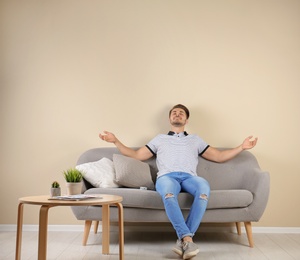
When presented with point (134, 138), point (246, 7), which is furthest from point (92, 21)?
point (246, 7)

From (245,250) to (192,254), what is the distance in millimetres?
604

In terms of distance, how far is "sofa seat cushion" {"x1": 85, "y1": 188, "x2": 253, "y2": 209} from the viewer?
147 inches

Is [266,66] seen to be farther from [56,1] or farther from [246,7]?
[56,1]

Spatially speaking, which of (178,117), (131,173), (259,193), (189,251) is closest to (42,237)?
(189,251)

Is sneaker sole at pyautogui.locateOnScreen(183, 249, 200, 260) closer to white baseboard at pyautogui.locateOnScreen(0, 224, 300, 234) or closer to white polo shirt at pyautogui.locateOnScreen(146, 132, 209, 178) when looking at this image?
white polo shirt at pyautogui.locateOnScreen(146, 132, 209, 178)

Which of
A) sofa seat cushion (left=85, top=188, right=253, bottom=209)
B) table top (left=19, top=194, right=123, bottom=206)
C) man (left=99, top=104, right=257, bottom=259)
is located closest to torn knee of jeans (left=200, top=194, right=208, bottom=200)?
man (left=99, top=104, right=257, bottom=259)

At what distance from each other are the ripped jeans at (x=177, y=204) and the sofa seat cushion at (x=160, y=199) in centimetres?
7

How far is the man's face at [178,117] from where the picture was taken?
4398 millimetres

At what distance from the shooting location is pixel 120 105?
4715 millimetres

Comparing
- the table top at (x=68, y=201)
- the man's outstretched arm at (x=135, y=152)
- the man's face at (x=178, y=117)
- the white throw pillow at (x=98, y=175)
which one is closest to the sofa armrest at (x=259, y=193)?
the man's face at (x=178, y=117)

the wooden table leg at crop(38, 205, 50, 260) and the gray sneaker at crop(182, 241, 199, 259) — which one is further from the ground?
the wooden table leg at crop(38, 205, 50, 260)

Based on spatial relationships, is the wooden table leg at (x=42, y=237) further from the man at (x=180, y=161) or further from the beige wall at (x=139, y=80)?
the beige wall at (x=139, y=80)

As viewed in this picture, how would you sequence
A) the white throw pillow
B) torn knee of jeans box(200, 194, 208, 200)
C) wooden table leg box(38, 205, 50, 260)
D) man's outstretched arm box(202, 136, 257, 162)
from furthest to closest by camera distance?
man's outstretched arm box(202, 136, 257, 162) < the white throw pillow < torn knee of jeans box(200, 194, 208, 200) < wooden table leg box(38, 205, 50, 260)

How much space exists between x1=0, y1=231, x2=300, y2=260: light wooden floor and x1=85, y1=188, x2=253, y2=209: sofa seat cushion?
348 millimetres
